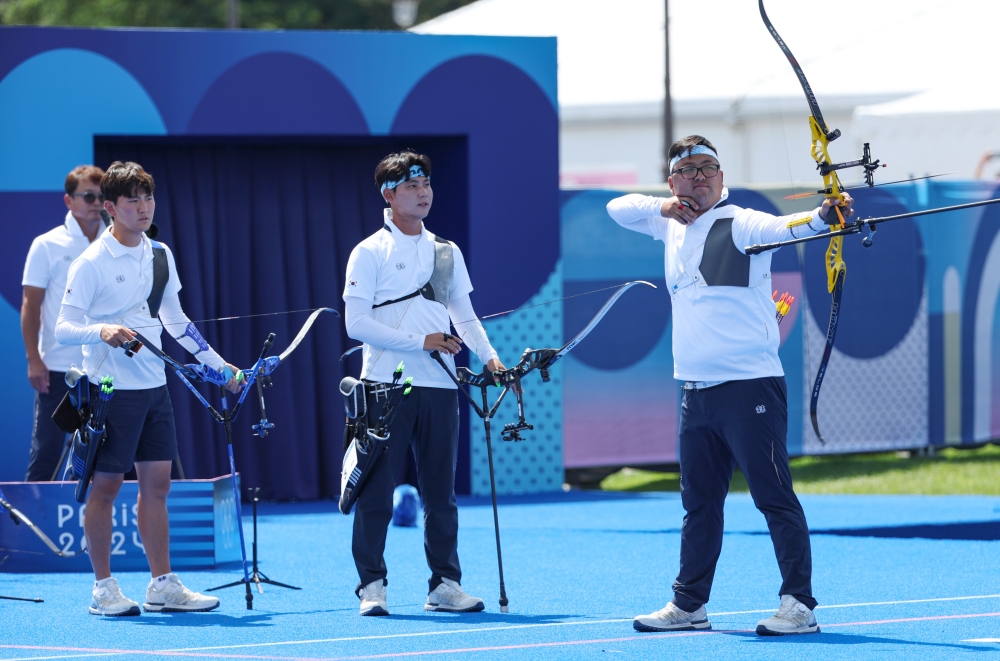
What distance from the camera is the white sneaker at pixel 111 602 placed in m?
5.12

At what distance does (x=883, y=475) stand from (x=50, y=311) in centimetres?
618

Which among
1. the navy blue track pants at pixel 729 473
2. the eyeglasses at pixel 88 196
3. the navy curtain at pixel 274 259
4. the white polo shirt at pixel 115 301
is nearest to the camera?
the navy blue track pants at pixel 729 473

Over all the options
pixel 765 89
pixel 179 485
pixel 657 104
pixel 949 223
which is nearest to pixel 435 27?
pixel 657 104

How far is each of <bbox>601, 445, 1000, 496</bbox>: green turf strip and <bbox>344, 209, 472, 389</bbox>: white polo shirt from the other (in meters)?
4.92

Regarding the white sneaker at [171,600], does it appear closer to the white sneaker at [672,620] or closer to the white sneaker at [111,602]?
the white sneaker at [111,602]

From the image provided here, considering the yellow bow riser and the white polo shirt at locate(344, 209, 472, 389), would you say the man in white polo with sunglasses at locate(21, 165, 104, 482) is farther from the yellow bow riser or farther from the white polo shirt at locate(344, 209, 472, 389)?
the yellow bow riser

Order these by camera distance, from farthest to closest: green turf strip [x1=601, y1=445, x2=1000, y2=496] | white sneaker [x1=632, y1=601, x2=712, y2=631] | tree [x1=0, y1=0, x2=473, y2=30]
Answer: tree [x1=0, y1=0, x2=473, y2=30]
green turf strip [x1=601, y1=445, x2=1000, y2=496]
white sneaker [x1=632, y1=601, x2=712, y2=631]

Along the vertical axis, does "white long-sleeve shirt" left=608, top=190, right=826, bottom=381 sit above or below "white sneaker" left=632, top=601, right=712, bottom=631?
above

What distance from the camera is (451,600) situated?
16.9 feet

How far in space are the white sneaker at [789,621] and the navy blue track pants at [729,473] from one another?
0.10 ft

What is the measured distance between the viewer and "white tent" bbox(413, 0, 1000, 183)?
14.7 meters

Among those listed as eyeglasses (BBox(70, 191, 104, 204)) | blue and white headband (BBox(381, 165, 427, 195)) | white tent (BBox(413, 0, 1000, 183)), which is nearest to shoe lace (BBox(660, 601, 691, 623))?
blue and white headband (BBox(381, 165, 427, 195))

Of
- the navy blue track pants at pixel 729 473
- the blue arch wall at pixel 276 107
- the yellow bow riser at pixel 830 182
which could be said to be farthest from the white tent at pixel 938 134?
the navy blue track pants at pixel 729 473

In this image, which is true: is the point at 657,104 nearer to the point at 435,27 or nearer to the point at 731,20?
the point at 731,20
